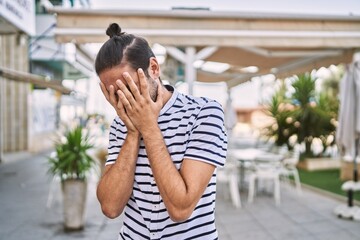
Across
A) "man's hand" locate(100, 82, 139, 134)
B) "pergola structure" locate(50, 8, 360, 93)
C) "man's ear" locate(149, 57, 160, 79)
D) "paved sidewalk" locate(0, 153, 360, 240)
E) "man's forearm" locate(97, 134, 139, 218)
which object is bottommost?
"paved sidewalk" locate(0, 153, 360, 240)

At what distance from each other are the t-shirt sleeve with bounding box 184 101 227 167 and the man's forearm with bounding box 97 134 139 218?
0.19 m

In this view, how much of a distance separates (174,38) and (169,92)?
358 cm

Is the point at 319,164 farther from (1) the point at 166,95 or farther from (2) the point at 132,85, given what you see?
(2) the point at 132,85

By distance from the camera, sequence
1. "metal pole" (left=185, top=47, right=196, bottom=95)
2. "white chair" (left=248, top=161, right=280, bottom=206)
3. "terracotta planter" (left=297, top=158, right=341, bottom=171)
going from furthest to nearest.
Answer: "terracotta planter" (left=297, top=158, right=341, bottom=171)
"white chair" (left=248, top=161, right=280, bottom=206)
"metal pole" (left=185, top=47, right=196, bottom=95)

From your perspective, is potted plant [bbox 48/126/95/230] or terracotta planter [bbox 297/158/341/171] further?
terracotta planter [bbox 297/158/341/171]

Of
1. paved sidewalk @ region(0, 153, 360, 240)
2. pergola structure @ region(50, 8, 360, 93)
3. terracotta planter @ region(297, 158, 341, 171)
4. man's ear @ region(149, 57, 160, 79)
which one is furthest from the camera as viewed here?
terracotta planter @ region(297, 158, 341, 171)

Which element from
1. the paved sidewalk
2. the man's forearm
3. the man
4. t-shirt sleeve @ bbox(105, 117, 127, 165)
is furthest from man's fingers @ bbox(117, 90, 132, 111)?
the paved sidewalk

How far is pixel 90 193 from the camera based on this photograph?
7383 mm

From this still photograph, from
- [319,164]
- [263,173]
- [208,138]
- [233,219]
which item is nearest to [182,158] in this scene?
[208,138]

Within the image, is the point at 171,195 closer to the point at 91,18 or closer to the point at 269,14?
the point at 91,18

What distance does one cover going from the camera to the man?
3.54ft

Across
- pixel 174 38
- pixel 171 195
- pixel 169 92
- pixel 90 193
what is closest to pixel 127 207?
pixel 171 195

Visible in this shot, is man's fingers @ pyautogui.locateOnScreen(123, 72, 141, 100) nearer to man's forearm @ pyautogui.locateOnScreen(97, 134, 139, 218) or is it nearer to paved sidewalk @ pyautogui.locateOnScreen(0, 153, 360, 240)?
man's forearm @ pyautogui.locateOnScreen(97, 134, 139, 218)

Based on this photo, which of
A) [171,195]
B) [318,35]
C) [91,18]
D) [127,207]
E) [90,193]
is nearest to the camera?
[171,195]
